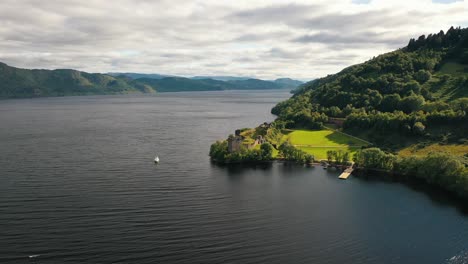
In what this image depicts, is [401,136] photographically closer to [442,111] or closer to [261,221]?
[442,111]

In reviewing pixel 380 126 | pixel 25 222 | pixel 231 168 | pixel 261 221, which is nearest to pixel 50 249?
pixel 25 222

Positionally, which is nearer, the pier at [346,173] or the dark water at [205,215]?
the dark water at [205,215]

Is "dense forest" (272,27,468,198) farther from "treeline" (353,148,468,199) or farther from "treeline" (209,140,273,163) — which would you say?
"treeline" (209,140,273,163)

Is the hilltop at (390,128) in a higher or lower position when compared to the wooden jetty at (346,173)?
higher

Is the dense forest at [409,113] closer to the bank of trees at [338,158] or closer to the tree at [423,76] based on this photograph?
the tree at [423,76]

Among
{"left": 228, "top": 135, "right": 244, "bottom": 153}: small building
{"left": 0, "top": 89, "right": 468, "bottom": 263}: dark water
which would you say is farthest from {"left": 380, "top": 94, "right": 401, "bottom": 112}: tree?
{"left": 228, "top": 135, "right": 244, "bottom": 153}: small building

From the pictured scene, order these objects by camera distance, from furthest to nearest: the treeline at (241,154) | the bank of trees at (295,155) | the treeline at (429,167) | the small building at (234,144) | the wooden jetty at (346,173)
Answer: the small building at (234,144) → the bank of trees at (295,155) → the treeline at (241,154) → the wooden jetty at (346,173) → the treeline at (429,167)

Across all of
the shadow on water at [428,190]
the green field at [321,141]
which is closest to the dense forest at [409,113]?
the shadow on water at [428,190]
